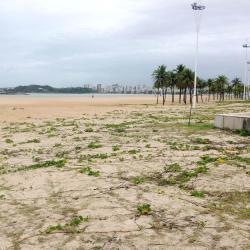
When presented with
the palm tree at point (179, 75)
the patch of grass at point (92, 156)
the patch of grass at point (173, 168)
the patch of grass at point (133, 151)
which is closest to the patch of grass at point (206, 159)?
the patch of grass at point (173, 168)

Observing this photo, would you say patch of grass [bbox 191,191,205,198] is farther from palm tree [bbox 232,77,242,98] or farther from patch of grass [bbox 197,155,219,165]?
palm tree [bbox 232,77,242,98]

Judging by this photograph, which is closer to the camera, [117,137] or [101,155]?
[101,155]

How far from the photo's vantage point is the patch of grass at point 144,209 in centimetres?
848

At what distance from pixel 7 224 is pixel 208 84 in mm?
138315

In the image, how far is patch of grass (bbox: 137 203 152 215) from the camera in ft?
27.8

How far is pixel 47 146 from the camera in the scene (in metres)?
18.4

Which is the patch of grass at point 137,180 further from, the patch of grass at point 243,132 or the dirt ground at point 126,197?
the patch of grass at point 243,132

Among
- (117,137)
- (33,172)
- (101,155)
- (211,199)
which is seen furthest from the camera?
(117,137)

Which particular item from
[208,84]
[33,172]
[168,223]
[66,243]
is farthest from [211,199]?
[208,84]

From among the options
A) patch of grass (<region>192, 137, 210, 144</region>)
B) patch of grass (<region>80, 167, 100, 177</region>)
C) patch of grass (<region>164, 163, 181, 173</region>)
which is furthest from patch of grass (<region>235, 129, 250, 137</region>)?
patch of grass (<region>80, 167, 100, 177</region>)

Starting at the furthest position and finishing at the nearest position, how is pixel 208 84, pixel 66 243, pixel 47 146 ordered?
pixel 208 84, pixel 47 146, pixel 66 243

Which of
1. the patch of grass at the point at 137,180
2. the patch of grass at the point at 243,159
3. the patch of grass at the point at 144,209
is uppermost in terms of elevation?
the patch of grass at the point at 243,159

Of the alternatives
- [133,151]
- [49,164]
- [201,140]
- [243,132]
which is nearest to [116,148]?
[133,151]

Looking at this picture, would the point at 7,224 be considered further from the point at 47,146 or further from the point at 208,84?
the point at 208,84
